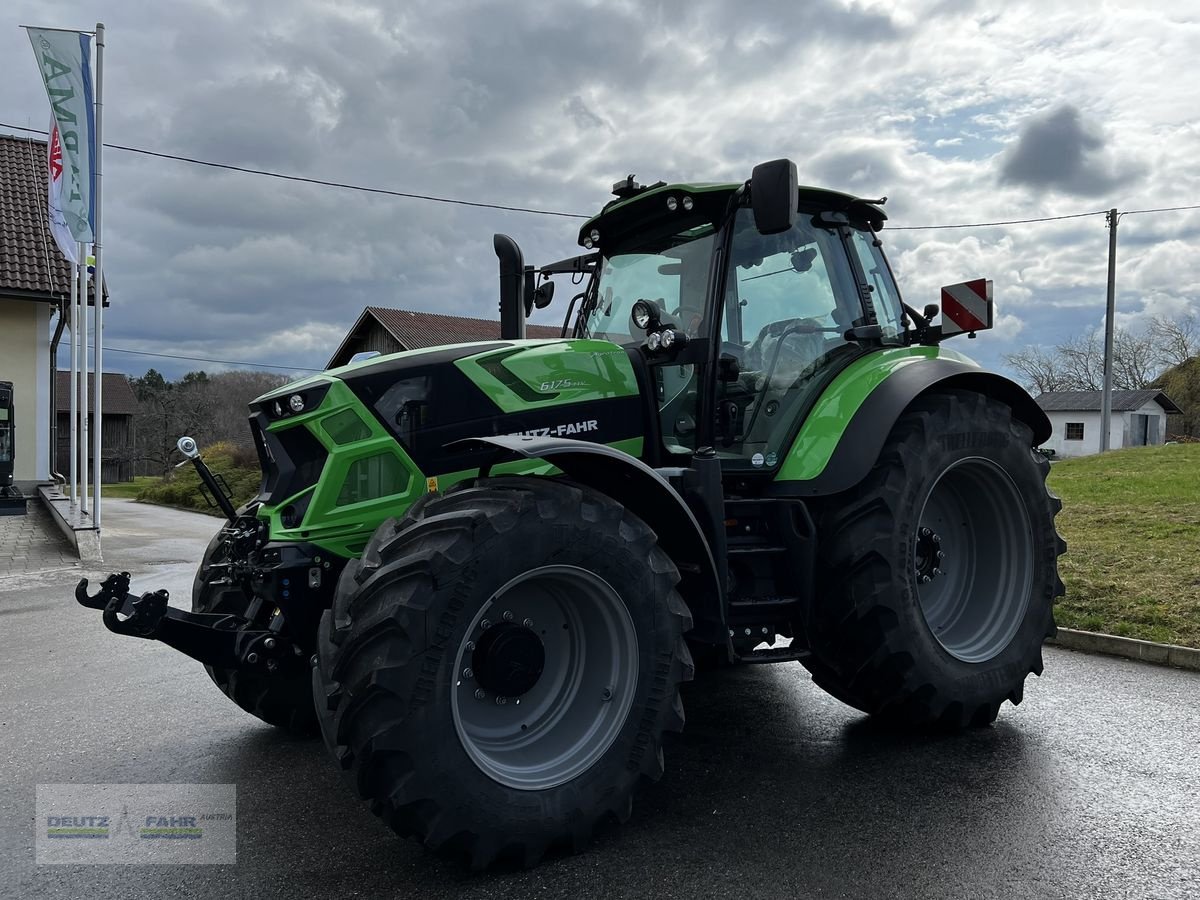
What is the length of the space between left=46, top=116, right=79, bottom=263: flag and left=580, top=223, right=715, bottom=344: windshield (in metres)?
A: 9.71

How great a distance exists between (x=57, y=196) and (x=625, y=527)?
463 inches

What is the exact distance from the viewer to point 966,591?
15.1ft

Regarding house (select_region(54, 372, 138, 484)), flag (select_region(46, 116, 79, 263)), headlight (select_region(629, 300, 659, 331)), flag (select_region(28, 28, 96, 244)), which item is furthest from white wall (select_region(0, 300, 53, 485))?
house (select_region(54, 372, 138, 484))

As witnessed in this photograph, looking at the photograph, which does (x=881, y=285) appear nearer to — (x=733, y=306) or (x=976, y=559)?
(x=733, y=306)

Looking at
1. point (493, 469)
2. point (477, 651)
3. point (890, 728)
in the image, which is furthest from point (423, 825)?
point (890, 728)

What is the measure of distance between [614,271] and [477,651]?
2.30 metres

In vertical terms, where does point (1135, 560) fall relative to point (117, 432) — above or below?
above

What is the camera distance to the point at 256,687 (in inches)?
163

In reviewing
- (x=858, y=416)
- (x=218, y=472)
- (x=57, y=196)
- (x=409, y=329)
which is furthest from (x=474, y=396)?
(x=409, y=329)

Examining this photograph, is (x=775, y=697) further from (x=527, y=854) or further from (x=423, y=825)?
(x=423, y=825)

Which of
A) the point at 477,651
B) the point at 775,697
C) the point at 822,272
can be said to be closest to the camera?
the point at 477,651

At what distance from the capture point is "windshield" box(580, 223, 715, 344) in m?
4.16

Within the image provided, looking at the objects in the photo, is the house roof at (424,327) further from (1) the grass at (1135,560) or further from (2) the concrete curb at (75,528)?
(1) the grass at (1135,560)

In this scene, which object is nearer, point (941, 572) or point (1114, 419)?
point (941, 572)
